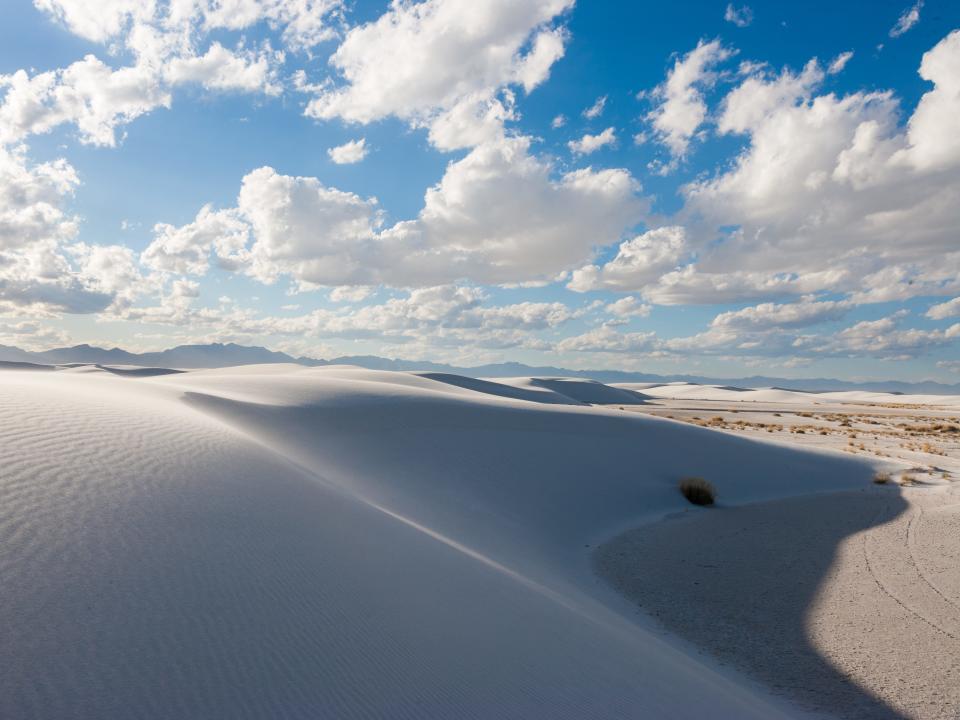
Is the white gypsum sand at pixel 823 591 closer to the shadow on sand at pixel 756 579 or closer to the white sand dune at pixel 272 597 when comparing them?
the shadow on sand at pixel 756 579

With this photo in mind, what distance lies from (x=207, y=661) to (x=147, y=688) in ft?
1.41

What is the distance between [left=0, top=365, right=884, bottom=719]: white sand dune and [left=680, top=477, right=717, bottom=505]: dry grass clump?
3857mm

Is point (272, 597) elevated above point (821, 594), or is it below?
above

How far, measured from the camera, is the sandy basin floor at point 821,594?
587 cm

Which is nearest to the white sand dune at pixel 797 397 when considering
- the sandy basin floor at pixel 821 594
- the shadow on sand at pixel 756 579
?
the shadow on sand at pixel 756 579

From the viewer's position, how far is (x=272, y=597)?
183 inches

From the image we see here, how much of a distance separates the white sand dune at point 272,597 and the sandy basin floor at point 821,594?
0.69 m

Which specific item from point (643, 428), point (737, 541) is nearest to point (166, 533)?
point (737, 541)

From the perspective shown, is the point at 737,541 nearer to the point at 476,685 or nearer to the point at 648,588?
the point at 648,588

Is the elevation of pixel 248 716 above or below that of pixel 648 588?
above

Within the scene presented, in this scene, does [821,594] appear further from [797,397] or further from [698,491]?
A: [797,397]

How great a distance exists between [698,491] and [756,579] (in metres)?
5.53

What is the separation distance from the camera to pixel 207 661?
3.62 meters

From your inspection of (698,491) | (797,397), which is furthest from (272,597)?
(797,397)
